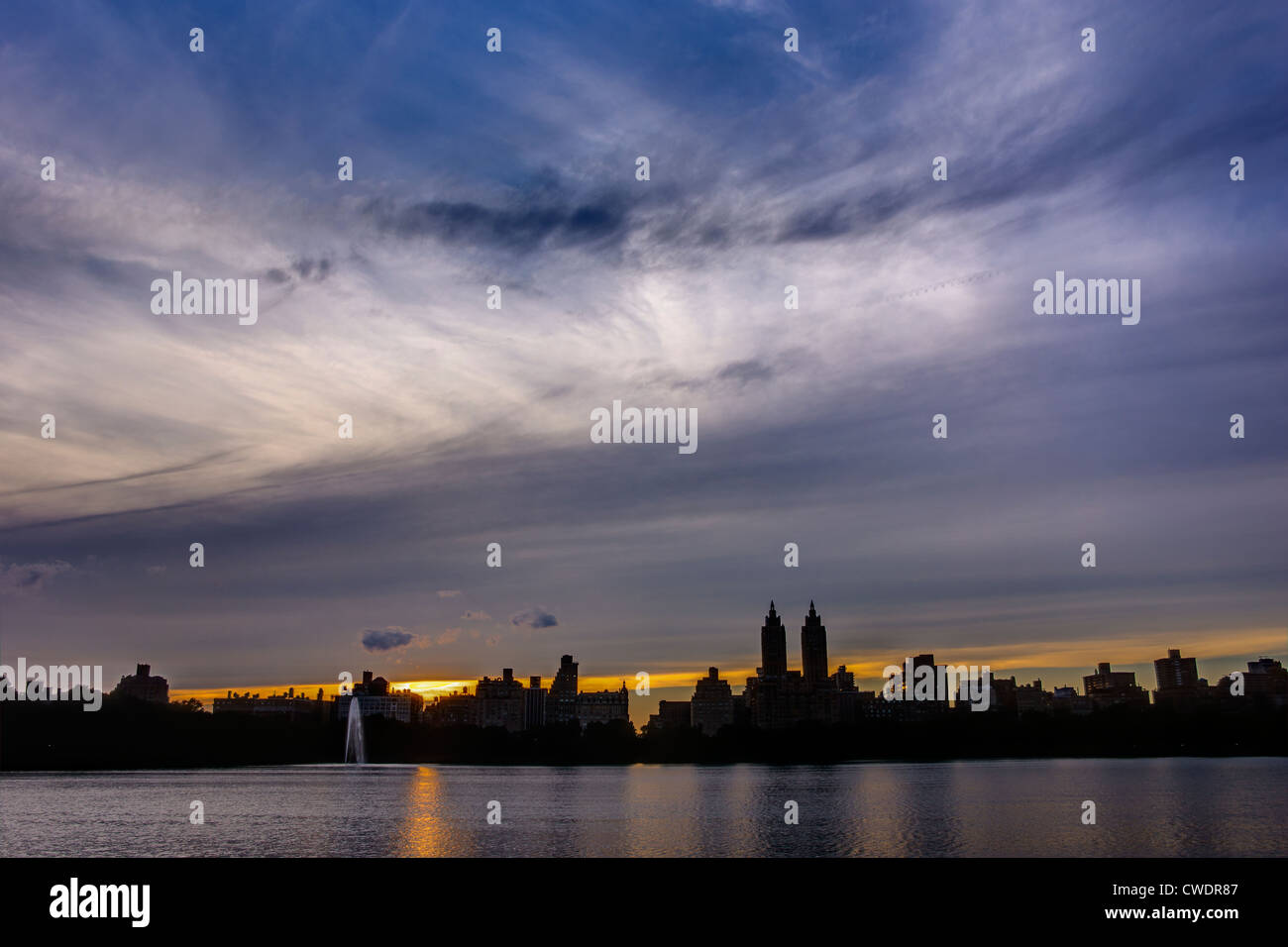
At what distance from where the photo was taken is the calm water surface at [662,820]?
6925 cm

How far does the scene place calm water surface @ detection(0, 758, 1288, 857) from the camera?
69.2 meters

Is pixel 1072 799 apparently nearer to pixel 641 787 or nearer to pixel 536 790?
pixel 641 787

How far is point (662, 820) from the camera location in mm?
90438

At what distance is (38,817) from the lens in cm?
9769
